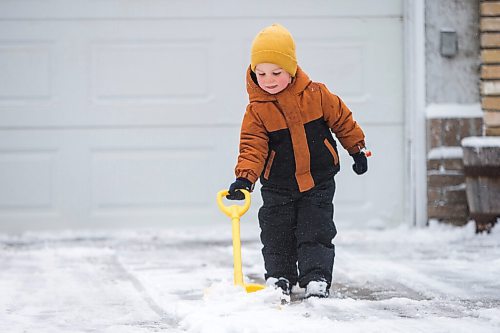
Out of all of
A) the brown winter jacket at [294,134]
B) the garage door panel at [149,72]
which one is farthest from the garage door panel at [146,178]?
the brown winter jacket at [294,134]

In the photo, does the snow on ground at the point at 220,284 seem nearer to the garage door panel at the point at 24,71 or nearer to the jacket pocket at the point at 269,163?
the jacket pocket at the point at 269,163

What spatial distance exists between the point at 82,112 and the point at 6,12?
0.91m

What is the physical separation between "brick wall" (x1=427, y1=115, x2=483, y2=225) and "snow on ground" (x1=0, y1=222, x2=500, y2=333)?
143mm

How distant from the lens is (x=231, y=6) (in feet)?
24.6

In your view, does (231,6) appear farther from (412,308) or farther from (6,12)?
(412,308)

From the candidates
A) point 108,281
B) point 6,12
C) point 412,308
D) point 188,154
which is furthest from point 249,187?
point 6,12

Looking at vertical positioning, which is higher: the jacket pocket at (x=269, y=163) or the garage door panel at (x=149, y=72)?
the garage door panel at (x=149, y=72)

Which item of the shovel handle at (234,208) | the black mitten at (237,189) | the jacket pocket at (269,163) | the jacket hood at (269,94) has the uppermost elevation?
the jacket hood at (269,94)

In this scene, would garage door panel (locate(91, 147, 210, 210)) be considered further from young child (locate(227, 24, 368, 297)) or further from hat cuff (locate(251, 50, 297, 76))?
hat cuff (locate(251, 50, 297, 76))

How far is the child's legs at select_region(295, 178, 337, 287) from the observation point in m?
Answer: 4.52

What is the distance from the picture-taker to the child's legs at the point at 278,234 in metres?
4.65

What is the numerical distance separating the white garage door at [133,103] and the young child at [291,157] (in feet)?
8.95

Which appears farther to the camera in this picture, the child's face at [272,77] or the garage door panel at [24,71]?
the garage door panel at [24,71]

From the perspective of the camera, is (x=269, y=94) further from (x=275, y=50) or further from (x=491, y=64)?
(x=491, y=64)
